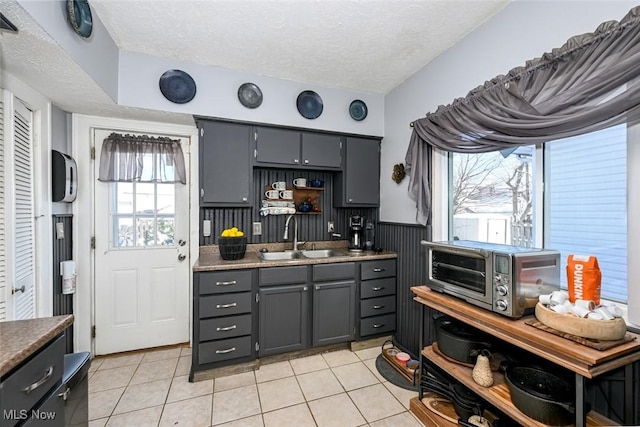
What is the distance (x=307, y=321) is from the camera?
8.05ft

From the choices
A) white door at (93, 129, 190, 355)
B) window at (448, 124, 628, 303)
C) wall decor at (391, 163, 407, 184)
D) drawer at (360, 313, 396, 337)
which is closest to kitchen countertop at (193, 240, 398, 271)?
white door at (93, 129, 190, 355)

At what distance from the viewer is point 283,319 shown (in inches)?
93.6

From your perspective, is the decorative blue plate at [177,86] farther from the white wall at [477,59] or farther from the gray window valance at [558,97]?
the gray window valance at [558,97]

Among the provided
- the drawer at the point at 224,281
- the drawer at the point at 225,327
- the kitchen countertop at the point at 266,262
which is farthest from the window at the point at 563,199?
the drawer at the point at 225,327

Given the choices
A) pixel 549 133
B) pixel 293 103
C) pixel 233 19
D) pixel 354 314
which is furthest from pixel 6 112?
pixel 549 133

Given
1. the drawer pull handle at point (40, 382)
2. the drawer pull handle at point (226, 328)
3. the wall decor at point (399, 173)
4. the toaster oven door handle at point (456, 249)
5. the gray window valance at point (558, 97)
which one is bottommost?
the drawer pull handle at point (226, 328)

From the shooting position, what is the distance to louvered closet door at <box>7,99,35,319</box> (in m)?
1.65

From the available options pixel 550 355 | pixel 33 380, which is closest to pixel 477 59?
pixel 550 355

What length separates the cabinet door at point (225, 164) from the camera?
2.44m

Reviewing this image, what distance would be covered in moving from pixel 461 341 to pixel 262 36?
251 cm

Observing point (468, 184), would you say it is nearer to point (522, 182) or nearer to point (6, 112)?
point (522, 182)

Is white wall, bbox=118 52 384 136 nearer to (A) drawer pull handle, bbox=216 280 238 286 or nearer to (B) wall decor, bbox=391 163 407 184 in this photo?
(B) wall decor, bbox=391 163 407 184

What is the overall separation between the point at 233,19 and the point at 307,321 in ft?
8.00

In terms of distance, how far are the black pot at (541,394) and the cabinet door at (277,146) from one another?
2264 millimetres
